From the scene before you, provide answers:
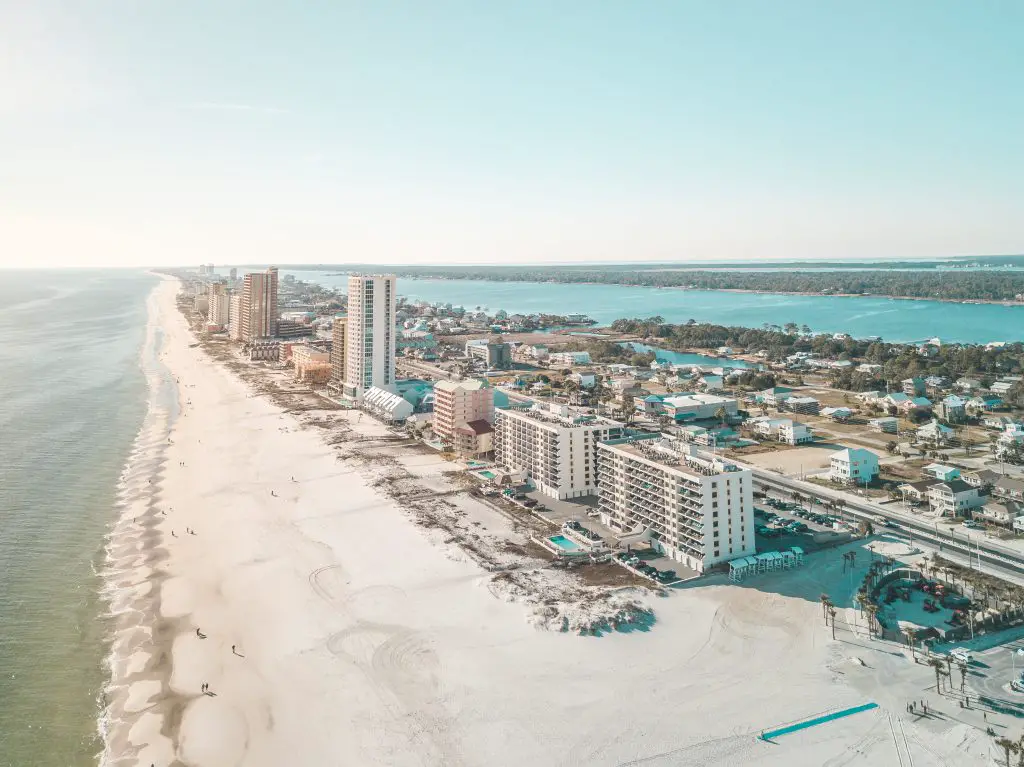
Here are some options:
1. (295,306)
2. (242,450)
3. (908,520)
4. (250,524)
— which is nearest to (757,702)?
(908,520)

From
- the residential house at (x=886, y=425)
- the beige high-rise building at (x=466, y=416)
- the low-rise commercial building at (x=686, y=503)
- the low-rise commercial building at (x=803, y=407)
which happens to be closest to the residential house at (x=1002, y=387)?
the residential house at (x=886, y=425)

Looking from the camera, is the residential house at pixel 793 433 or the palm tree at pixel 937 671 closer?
the palm tree at pixel 937 671

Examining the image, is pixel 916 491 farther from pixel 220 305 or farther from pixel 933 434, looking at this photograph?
pixel 220 305

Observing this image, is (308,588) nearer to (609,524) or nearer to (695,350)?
(609,524)

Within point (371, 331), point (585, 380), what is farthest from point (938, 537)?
point (371, 331)

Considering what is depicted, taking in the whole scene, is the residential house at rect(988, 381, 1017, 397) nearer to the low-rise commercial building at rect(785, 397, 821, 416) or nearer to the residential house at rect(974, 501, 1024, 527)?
the low-rise commercial building at rect(785, 397, 821, 416)

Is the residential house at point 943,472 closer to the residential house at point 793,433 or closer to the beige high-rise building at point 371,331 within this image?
the residential house at point 793,433
